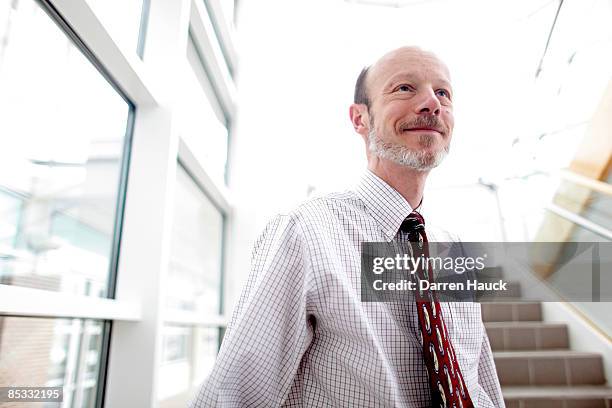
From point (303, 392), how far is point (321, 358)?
0.08 metres

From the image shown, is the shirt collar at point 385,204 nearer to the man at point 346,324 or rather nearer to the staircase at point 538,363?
the man at point 346,324

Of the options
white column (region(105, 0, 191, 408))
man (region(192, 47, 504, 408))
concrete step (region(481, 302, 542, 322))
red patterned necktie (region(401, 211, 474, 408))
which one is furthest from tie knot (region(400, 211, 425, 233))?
concrete step (region(481, 302, 542, 322))

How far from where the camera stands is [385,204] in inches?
36.2

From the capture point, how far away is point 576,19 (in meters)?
3.38

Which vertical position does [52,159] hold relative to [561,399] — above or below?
above

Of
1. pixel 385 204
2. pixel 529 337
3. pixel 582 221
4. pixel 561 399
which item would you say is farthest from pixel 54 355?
pixel 529 337

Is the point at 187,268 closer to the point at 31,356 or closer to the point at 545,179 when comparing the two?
the point at 31,356

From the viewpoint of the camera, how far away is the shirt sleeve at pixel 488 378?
0.95m

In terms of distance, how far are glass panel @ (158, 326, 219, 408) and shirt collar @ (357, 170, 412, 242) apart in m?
0.84

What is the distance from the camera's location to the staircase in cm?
208

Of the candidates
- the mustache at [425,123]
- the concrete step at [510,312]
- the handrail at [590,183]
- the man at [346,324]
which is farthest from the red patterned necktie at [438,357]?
the concrete step at [510,312]

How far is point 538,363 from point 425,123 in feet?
7.23

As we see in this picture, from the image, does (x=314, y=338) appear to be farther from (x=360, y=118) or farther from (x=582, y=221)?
(x=582, y=221)

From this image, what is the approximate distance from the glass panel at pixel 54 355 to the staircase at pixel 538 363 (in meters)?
2.03
